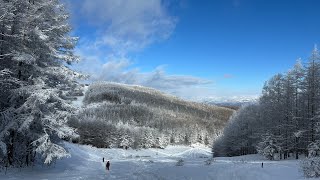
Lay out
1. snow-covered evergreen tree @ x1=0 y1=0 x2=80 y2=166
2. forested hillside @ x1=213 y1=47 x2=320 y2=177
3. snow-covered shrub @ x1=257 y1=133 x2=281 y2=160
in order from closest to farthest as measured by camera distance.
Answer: snow-covered evergreen tree @ x1=0 y1=0 x2=80 y2=166 < forested hillside @ x1=213 y1=47 x2=320 y2=177 < snow-covered shrub @ x1=257 y1=133 x2=281 y2=160

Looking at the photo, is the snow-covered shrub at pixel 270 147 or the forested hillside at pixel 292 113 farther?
the snow-covered shrub at pixel 270 147

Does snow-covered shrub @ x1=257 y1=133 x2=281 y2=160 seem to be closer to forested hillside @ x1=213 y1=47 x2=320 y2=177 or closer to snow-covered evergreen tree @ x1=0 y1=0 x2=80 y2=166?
forested hillside @ x1=213 y1=47 x2=320 y2=177

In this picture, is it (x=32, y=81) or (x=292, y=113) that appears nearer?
(x=32, y=81)

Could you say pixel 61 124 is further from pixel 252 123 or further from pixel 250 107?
pixel 250 107

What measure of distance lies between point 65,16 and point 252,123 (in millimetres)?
59217

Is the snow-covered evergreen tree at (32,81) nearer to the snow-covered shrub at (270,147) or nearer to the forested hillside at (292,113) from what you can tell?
the forested hillside at (292,113)

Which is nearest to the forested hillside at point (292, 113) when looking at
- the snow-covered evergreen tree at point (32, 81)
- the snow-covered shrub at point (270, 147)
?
the snow-covered shrub at point (270, 147)

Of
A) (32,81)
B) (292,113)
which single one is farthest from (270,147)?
(32,81)

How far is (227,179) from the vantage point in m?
27.8

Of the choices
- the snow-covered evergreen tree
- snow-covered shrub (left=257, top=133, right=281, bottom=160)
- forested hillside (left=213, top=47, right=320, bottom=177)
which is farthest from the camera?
snow-covered shrub (left=257, top=133, right=281, bottom=160)

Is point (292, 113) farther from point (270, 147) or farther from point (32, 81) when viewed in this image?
point (32, 81)

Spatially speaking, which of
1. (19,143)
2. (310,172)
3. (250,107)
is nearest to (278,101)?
(250,107)

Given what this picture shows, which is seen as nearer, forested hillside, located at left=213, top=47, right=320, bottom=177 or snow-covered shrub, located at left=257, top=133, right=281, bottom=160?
forested hillside, located at left=213, top=47, right=320, bottom=177

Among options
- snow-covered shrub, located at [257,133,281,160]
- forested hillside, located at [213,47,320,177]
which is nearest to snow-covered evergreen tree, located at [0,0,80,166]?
forested hillside, located at [213,47,320,177]
